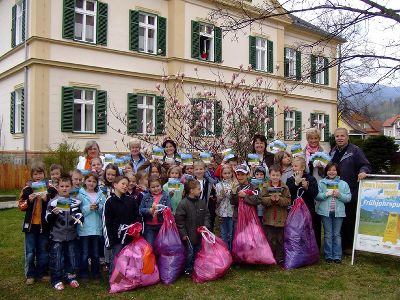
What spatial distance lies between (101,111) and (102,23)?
314 cm

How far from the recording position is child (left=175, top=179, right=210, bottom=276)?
215 inches

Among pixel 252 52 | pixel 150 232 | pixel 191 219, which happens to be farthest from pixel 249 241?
pixel 252 52

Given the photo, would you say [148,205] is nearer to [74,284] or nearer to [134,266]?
[134,266]

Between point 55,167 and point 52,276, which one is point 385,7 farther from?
point 52,276

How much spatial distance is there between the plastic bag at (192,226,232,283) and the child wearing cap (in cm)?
63

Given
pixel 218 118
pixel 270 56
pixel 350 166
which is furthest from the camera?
pixel 270 56

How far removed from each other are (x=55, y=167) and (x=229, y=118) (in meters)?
4.90

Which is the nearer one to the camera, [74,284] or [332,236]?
[74,284]

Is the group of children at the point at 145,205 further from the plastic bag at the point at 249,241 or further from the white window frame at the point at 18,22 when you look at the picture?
the white window frame at the point at 18,22

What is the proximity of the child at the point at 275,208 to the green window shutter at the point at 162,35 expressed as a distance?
1243cm

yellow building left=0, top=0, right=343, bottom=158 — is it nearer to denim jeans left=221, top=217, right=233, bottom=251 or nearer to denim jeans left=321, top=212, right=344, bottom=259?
denim jeans left=321, top=212, right=344, bottom=259

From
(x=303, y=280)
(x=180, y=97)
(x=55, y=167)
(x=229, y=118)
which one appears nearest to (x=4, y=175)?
(x=180, y=97)

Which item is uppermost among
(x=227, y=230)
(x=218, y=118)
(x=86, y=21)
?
(x=86, y=21)

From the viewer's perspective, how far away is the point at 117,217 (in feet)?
16.9
